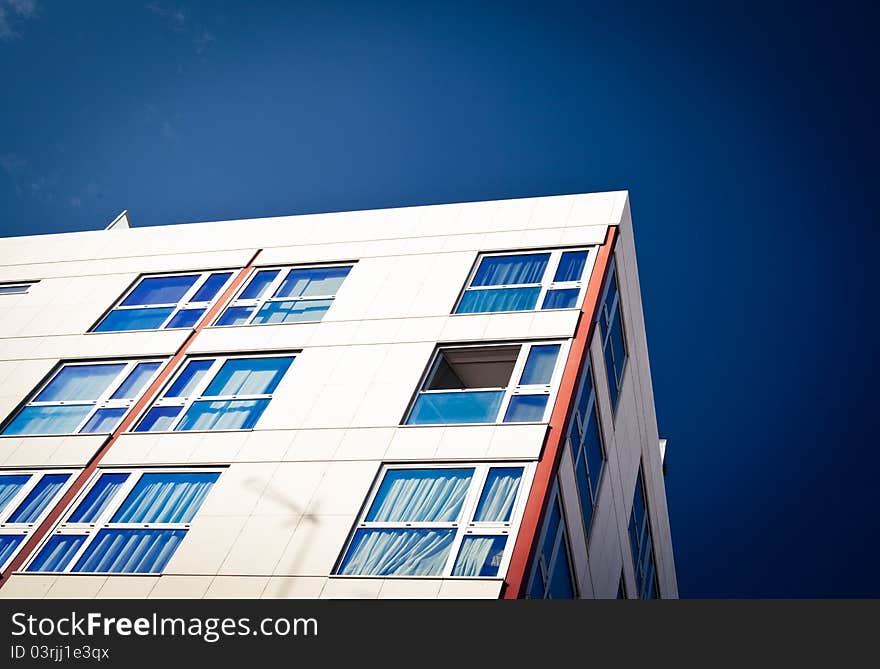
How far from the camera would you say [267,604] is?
11.8 metres

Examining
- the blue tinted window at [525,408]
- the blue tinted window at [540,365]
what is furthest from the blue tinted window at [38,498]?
the blue tinted window at [540,365]

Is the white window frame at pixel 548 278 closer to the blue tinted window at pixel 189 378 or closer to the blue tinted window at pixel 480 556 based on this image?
the blue tinted window at pixel 189 378

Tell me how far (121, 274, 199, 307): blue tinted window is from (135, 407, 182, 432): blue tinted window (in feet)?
13.4

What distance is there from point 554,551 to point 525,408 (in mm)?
2746

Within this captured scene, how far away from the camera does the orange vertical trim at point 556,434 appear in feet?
52.4

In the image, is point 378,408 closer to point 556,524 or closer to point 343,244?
point 556,524

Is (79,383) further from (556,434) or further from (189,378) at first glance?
(556,434)

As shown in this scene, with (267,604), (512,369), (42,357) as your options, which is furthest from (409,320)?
(267,604)

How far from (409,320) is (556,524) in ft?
19.4

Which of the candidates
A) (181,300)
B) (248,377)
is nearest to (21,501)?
(248,377)

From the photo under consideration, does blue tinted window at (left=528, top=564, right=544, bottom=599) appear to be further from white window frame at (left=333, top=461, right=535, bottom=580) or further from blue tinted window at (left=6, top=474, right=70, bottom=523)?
blue tinted window at (left=6, top=474, right=70, bottom=523)

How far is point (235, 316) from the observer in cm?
2364

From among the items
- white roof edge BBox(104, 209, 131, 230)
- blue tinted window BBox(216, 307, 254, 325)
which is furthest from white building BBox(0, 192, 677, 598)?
Answer: white roof edge BBox(104, 209, 131, 230)

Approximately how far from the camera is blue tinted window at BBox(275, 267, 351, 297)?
2377 centimetres
